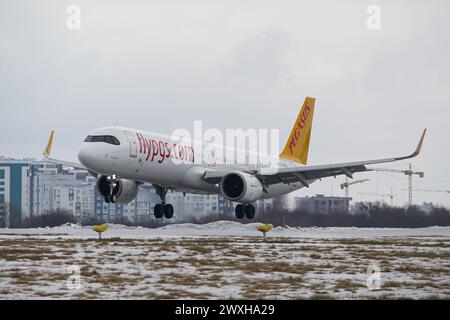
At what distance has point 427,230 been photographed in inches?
1967

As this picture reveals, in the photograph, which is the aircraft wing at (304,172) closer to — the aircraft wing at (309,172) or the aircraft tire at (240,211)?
the aircraft wing at (309,172)

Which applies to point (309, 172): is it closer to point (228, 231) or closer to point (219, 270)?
point (228, 231)

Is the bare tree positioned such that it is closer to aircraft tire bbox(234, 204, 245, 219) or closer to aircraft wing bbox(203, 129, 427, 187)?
aircraft tire bbox(234, 204, 245, 219)

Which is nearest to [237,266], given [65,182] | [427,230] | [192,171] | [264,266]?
[264,266]

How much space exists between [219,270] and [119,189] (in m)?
22.7

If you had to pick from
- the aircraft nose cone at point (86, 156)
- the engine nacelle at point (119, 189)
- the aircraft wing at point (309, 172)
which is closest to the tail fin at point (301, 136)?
the aircraft wing at point (309, 172)

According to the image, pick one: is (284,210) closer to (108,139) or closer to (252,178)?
(252,178)

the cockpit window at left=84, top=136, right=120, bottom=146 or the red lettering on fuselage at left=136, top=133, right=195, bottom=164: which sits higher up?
the cockpit window at left=84, top=136, right=120, bottom=146

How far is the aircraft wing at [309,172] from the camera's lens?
4477 cm

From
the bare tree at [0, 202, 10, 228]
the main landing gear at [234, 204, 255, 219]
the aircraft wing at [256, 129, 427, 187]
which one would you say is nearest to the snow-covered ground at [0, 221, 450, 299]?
the aircraft wing at [256, 129, 427, 187]

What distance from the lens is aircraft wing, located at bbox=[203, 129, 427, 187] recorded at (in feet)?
143

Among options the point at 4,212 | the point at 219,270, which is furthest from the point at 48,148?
the point at 4,212

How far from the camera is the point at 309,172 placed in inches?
1848

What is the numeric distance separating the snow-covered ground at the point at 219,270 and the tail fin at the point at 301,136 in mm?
20295
